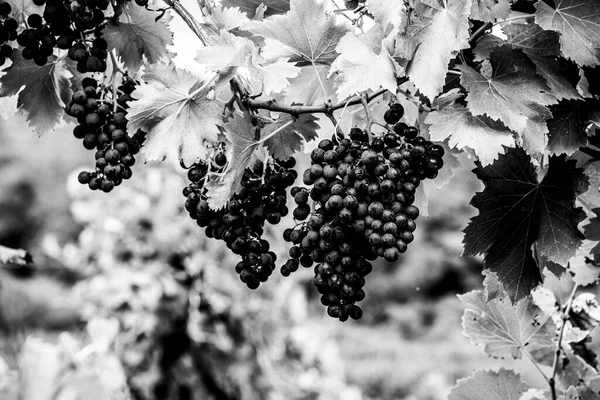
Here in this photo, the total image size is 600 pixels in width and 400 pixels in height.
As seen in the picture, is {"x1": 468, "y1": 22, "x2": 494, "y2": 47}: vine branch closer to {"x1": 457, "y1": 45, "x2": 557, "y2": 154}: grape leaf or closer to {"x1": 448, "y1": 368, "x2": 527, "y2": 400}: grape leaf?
{"x1": 457, "y1": 45, "x2": 557, "y2": 154}: grape leaf

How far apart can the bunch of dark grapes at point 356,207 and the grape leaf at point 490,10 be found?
14 cm

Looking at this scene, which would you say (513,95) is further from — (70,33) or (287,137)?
(70,33)

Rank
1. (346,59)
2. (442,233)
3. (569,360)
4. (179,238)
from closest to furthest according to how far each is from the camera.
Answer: (346,59)
(569,360)
(179,238)
(442,233)

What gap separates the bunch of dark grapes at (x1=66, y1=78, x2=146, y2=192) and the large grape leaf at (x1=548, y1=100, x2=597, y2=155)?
1.66ft

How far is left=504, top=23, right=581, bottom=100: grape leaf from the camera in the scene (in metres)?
0.69

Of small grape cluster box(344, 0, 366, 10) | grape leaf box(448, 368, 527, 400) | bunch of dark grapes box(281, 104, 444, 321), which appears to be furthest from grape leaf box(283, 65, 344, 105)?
grape leaf box(448, 368, 527, 400)

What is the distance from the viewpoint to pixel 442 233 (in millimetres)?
8562

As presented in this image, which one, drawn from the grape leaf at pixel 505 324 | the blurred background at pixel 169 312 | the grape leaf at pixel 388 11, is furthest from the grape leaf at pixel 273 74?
the blurred background at pixel 169 312

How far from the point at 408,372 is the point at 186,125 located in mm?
6192

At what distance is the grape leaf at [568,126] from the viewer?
710 millimetres

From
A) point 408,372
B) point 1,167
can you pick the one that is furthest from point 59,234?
point 408,372

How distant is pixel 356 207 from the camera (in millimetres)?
666

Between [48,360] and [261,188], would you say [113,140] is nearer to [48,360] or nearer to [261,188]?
[261,188]

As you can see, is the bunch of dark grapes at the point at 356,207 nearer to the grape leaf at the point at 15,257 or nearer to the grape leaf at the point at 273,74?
the grape leaf at the point at 273,74
